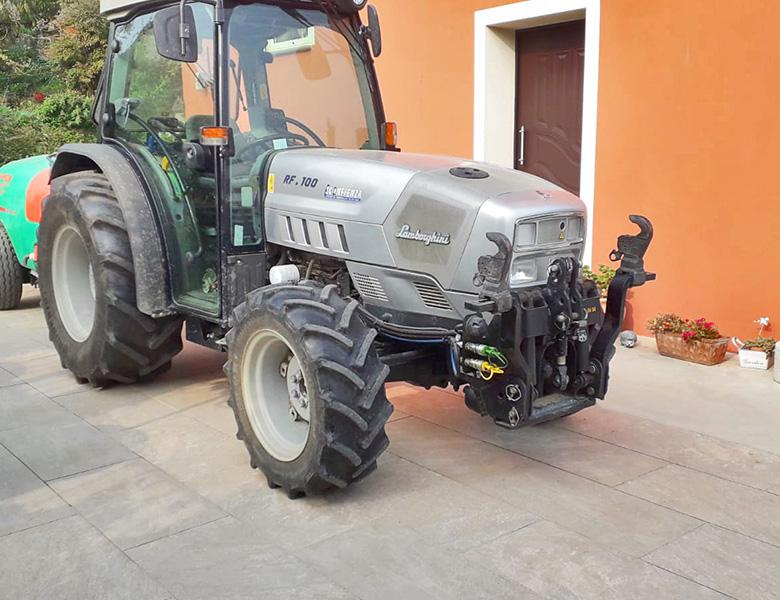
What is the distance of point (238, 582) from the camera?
313 cm

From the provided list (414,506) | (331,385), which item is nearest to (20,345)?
(331,385)

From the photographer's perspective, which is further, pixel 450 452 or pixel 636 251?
pixel 450 452

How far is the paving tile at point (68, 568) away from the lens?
306 cm

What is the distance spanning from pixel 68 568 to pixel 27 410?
2082 millimetres

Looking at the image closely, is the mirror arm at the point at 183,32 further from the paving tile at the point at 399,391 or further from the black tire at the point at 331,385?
the paving tile at the point at 399,391

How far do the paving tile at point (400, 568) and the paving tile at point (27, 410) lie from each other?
221cm

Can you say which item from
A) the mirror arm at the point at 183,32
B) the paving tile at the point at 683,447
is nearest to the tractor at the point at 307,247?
the mirror arm at the point at 183,32

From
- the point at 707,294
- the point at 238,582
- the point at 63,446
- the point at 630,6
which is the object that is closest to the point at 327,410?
the point at 238,582

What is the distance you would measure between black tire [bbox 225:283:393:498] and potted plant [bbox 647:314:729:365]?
10.5ft

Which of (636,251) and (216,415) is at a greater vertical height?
(636,251)

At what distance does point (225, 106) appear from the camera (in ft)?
14.3

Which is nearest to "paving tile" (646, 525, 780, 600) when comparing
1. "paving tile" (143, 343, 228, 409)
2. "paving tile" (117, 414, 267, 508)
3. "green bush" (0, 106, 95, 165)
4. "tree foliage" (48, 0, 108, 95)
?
"paving tile" (117, 414, 267, 508)

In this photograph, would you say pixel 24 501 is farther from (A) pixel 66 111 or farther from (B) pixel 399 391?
(A) pixel 66 111

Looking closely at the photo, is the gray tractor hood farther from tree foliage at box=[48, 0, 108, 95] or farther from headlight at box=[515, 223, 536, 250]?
tree foliage at box=[48, 0, 108, 95]
